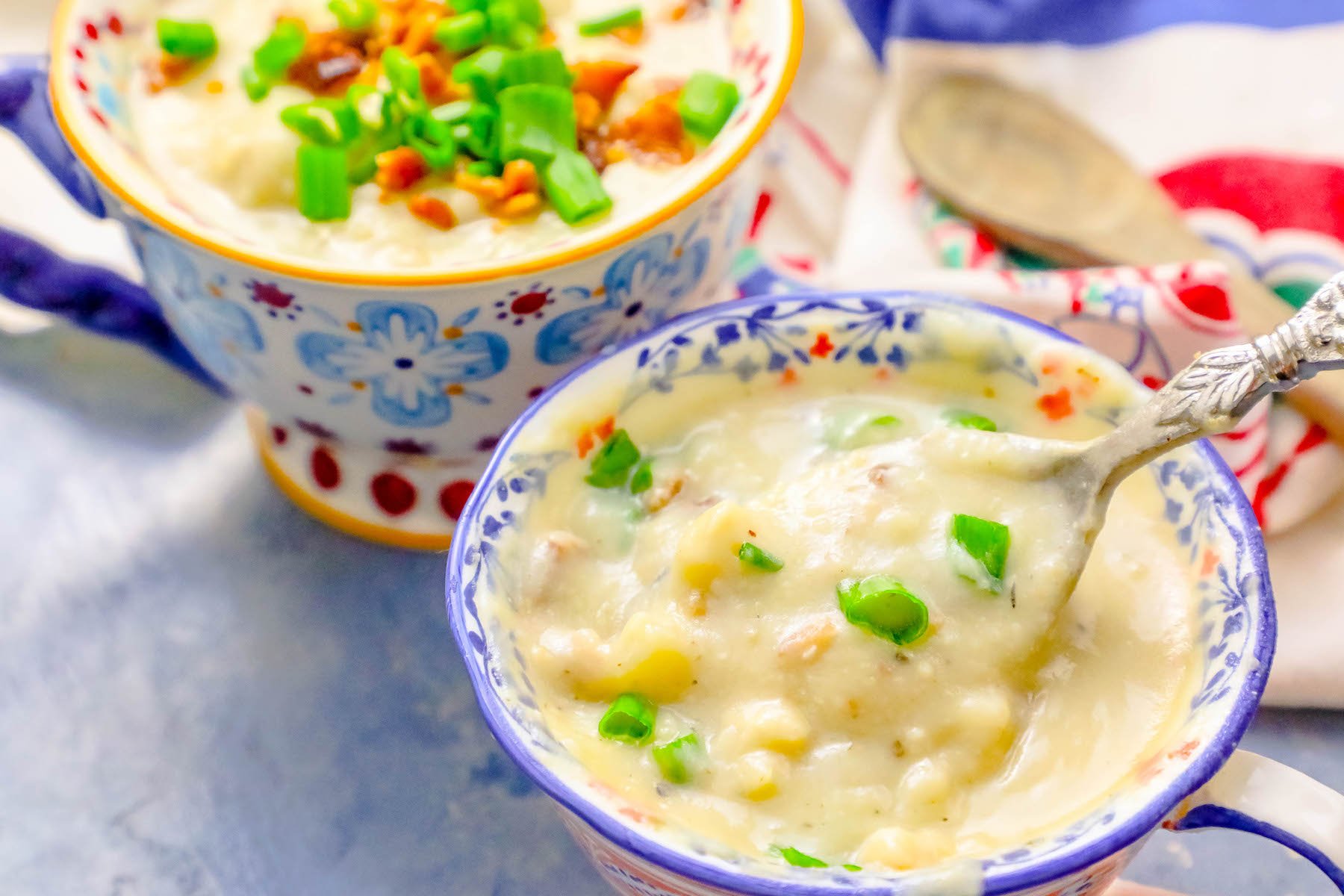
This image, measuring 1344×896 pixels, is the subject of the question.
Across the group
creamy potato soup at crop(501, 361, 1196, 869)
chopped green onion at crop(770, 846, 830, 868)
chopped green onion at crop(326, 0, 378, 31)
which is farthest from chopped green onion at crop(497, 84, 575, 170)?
chopped green onion at crop(770, 846, 830, 868)

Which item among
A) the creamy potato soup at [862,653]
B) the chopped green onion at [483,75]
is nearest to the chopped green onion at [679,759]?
the creamy potato soup at [862,653]

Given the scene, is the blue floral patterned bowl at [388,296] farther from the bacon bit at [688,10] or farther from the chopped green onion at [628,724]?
the chopped green onion at [628,724]

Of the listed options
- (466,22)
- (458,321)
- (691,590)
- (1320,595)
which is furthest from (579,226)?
(1320,595)

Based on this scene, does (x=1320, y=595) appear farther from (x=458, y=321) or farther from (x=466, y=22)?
(x=466, y=22)

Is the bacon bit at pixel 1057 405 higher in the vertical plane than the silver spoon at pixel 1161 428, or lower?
lower

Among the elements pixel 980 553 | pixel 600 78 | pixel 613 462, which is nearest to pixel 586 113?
pixel 600 78

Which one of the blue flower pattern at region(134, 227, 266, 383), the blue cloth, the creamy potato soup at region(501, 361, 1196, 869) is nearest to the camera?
the creamy potato soup at region(501, 361, 1196, 869)

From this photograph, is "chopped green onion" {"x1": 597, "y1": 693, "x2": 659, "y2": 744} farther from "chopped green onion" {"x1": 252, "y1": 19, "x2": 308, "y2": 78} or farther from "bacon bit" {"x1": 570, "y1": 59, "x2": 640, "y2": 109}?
"chopped green onion" {"x1": 252, "y1": 19, "x2": 308, "y2": 78}
